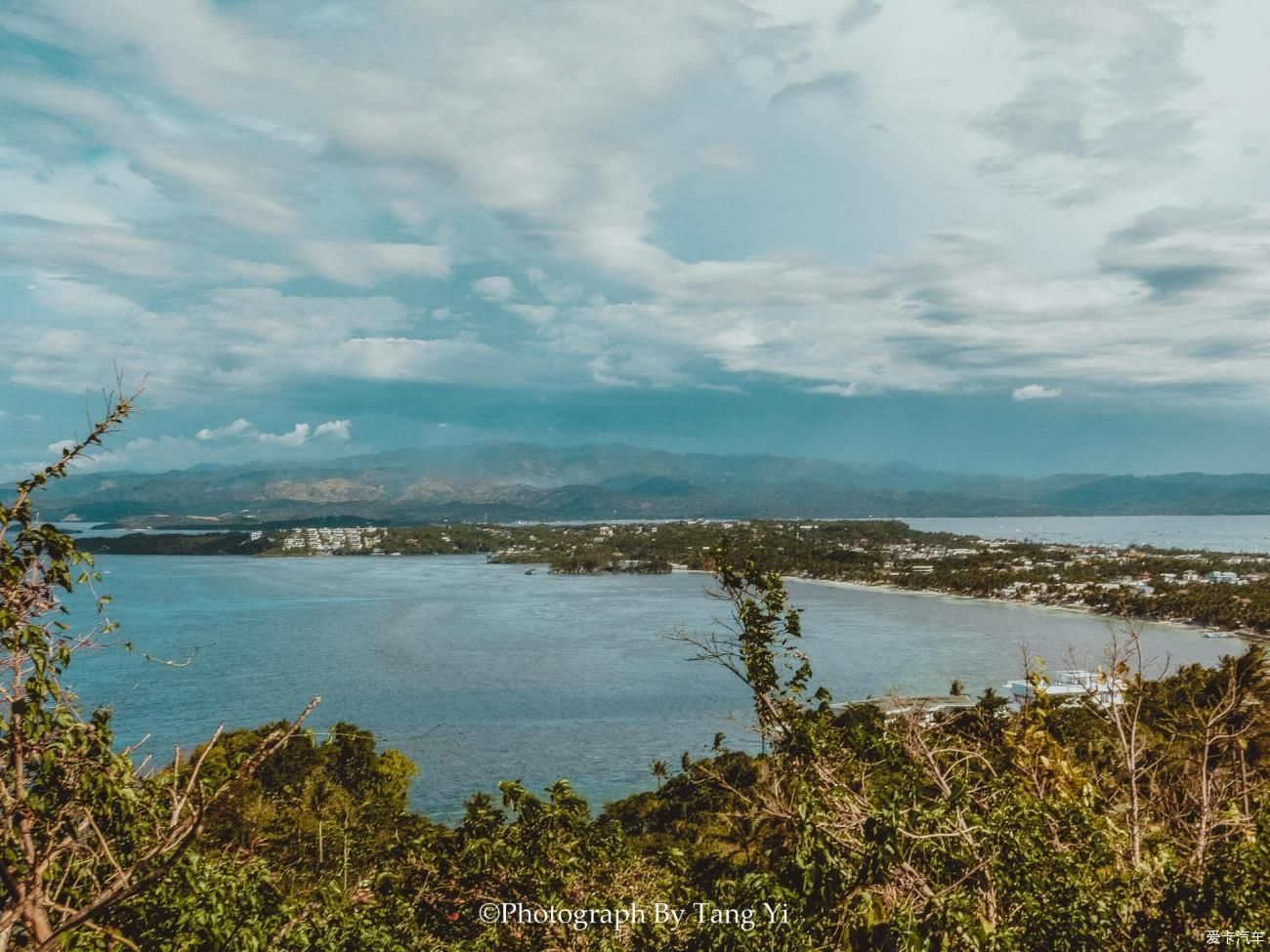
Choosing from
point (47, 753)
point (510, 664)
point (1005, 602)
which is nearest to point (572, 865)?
point (47, 753)

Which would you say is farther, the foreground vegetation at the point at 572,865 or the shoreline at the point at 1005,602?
the shoreline at the point at 1005,602

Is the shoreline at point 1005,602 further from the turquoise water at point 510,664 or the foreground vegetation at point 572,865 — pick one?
the foreground vegetation at point 572,865

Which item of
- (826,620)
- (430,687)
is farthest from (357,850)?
(826,620)

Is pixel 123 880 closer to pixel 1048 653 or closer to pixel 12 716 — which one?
pixel 12 716

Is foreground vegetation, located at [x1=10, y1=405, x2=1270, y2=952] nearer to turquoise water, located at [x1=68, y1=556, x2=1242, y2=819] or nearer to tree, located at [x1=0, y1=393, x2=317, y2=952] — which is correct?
tree, located at [x1=0, y1=393, x2=317, y2=952]

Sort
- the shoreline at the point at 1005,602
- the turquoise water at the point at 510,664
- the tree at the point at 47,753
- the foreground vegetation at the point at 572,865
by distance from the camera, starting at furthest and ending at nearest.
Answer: the shoreline at the point at 1005,602, the turquoise water at the point at 510,664, the foreground vegetation at the point at 572,865, the tree at the point at 47,753

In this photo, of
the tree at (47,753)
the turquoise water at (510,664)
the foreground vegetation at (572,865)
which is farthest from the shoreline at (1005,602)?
the tree at (47,753)
